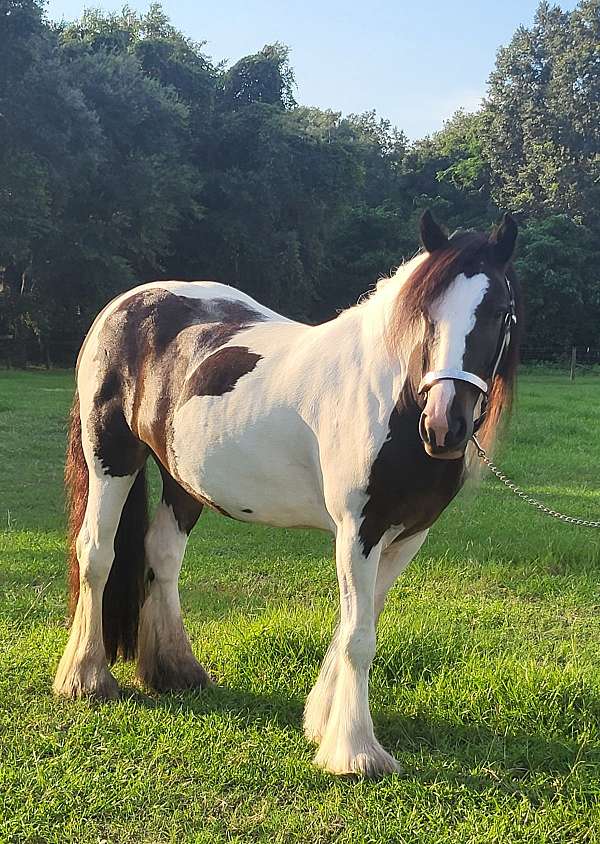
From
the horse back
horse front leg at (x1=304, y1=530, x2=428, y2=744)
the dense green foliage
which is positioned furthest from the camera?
the dense green foliage

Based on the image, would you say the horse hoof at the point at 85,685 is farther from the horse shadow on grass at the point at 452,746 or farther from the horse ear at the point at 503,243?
the horse ear at the point at 503,243

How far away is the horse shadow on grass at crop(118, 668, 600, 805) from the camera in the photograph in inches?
103

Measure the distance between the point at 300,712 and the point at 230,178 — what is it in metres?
23.3

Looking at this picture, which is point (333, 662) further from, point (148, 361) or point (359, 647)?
point (148, 361)

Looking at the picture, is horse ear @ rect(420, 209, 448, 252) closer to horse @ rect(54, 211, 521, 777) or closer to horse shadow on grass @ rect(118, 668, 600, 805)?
horse @ rect(54, 211, 521, 777)

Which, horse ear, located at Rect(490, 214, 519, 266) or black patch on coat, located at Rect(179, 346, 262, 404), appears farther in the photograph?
black patch on coat, located at Rect(179, 346, 262, 404)

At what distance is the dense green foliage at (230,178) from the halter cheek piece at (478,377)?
58.0 ft

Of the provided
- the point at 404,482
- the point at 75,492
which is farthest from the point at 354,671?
the point at 75,492

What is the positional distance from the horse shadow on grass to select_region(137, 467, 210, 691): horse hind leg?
0.09 meters

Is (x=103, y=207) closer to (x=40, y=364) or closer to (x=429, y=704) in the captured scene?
(x=40, y=364)

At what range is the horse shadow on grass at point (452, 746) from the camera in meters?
2.61

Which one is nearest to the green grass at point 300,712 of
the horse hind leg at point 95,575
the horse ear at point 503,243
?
the horse hind leg at point 95,575

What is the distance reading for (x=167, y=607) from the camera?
3.34 metres

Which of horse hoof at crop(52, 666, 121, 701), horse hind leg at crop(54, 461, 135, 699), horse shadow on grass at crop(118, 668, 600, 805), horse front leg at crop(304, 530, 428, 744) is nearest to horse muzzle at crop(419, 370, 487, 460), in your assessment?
horse front leg at crop(304, 530, 428, 744)
